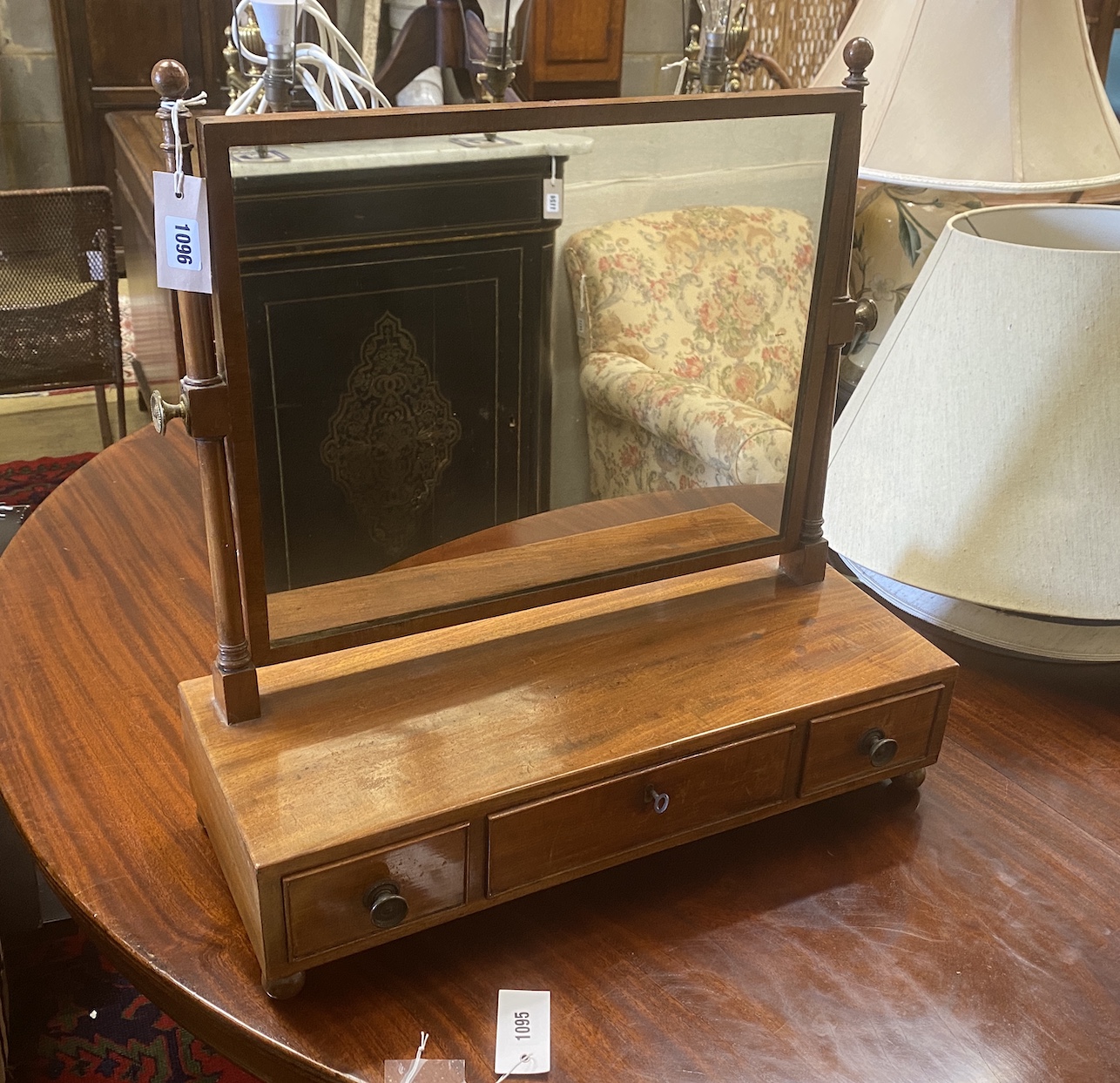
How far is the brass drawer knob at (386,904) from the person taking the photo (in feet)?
2.26

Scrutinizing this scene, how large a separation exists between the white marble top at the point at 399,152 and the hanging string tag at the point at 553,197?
0.8 inches

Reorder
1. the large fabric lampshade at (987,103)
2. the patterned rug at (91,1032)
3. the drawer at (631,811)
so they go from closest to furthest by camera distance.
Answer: the drawer at (631,811)
the large fabric lampshade at (987,103)
the patterned rug at (91,1032)

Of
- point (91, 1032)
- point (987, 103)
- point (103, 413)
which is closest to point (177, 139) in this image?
point (987, 103)

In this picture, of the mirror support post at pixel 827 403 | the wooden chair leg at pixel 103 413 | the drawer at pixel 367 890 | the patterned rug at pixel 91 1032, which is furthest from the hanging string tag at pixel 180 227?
the wooden chair leg at pixel 103 413

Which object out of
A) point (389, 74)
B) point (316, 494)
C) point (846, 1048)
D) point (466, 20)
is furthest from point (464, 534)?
point (389, 74)

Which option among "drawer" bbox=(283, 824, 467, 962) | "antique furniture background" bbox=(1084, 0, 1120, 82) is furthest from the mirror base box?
"antique furniture background" bbox=(1084, 0, 1120, 82)

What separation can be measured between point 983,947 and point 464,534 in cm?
46

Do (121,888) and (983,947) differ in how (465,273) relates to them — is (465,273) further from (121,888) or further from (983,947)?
→ (983,947)

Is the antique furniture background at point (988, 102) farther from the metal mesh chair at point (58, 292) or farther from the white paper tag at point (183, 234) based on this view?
the metal mesh chair at point (58, 292)

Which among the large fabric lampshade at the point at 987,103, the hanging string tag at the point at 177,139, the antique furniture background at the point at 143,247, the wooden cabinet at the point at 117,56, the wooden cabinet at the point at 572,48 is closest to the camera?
the hanging string tag at the point at 177,139

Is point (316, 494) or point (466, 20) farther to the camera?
point (466, 20)

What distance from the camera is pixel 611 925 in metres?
0.77

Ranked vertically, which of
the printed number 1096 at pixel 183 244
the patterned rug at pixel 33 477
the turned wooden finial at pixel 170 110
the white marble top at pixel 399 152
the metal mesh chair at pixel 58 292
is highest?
the turned wooden finial at pixel 170 110

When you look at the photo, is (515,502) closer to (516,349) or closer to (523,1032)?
(516,349)
